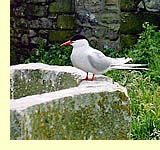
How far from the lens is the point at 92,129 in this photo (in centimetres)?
328

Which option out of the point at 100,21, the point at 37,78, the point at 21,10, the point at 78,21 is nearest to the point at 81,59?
the point at 37,78

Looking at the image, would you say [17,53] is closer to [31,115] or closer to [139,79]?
[139,79]

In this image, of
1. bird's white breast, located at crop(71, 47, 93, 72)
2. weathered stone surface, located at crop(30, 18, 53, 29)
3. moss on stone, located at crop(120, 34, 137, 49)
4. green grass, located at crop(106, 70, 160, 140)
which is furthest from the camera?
weathered stone surface, located at crop(30, 18, 53, 29)

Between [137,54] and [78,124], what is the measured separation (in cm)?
316

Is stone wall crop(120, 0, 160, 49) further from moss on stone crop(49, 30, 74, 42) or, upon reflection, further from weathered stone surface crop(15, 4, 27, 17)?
weathered stone surface crop(15, 4, 27, 17)

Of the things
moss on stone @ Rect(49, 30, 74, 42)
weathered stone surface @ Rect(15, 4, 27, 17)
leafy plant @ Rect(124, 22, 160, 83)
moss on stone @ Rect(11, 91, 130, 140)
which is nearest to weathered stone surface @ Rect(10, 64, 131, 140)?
moss on stone @ Rect(11, 91, 130, 140)

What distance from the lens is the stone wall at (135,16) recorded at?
677 centimetres

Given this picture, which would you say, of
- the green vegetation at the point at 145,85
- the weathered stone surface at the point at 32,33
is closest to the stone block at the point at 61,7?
the weathered stone surface at the point at 32,33

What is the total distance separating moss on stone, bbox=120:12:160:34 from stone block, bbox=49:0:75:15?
0.78 meters

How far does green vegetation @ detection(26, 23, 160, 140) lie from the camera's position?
13.9 feet

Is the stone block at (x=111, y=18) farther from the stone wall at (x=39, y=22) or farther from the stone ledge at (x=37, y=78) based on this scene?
the stone ledge at (x=37, y=78)

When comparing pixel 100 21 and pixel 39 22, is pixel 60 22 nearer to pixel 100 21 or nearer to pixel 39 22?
pixel 39 22

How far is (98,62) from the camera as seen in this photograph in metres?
3.72

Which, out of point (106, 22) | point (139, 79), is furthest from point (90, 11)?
point (139, 79)
